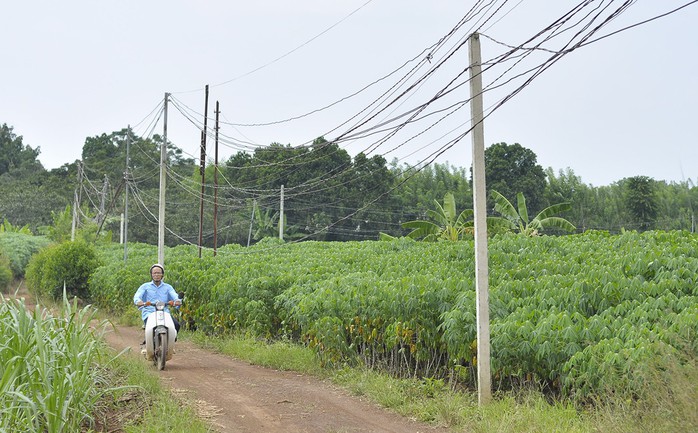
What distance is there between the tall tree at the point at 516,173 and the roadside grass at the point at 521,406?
3748 centimetres

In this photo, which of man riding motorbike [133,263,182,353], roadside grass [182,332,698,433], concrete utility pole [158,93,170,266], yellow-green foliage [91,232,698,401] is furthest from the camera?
concrete utility pole [158,93,170,266]

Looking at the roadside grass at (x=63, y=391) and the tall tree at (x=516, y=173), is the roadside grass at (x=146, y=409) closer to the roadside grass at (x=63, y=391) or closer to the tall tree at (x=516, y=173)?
the roadside grass at (x=63, y=391)

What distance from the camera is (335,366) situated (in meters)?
13.2

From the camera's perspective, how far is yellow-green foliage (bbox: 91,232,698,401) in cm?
862

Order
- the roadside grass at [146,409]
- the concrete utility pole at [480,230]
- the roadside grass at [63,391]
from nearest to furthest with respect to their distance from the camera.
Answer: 1. the roadside grass at [63,391]
2. the roadside grass at [146,409]
3. the concrete utility pole at [480,230]

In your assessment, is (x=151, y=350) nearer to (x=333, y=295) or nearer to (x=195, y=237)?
(x=333, y=295)

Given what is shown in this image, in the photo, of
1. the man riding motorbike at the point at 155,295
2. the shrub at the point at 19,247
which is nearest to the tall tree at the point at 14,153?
the shrub at the point at 19,247

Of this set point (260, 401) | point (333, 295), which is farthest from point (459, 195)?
point (260, 401)

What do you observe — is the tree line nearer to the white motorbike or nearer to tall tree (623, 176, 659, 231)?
tall tree (623, 176, 659, 231)

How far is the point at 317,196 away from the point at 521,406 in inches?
1886

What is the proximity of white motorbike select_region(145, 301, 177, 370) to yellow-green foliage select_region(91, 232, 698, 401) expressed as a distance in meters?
2.45

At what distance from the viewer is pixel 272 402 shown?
10.5 meters

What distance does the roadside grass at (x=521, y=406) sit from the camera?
21.7 feet

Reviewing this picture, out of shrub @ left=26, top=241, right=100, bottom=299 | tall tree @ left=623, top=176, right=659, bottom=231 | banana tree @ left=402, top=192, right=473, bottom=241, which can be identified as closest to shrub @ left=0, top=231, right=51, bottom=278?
shrub @ left=26, top=241, right=100, bottom=299
